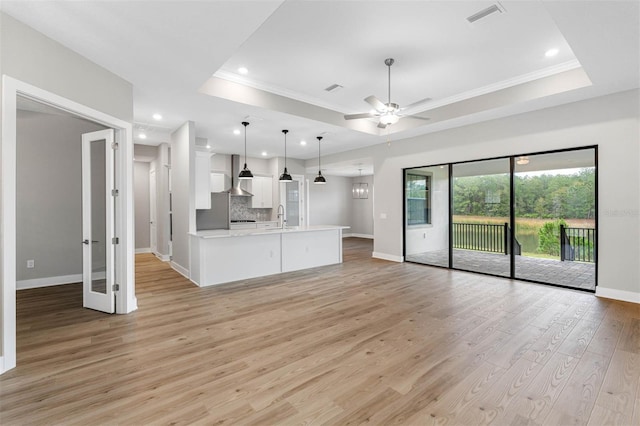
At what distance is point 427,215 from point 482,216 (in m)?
1.30

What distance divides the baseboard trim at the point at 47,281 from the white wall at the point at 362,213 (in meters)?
9.54

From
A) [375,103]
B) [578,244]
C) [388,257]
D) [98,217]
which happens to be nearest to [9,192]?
[98,217]

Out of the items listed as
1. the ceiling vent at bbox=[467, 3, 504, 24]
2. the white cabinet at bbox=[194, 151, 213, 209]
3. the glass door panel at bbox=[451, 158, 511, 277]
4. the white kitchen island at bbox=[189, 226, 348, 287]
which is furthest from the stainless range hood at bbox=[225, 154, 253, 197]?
the ceiling vent at bbox=[467, 3, 504, 24]

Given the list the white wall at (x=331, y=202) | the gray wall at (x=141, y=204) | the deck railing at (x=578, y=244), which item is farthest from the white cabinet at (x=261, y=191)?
the deck railing at (x=578, y=244)

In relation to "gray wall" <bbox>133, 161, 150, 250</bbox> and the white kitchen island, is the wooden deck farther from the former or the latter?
"gray wall" <bbox>133, 161, 150, 250</bbox>

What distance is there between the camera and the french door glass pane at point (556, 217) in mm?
4731

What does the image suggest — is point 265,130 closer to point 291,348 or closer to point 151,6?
point 151,6

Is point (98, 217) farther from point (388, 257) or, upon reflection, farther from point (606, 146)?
point (606, 146)

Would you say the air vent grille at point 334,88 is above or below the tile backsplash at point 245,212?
above

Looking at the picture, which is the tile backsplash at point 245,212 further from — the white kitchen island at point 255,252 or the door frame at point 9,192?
the door frame at point 9,192

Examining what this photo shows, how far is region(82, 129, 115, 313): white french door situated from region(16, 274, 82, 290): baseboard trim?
1.91 meters

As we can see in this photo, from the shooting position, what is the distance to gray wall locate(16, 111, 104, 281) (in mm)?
5129

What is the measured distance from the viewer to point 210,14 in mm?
2566

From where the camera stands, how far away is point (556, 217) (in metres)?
5.03
